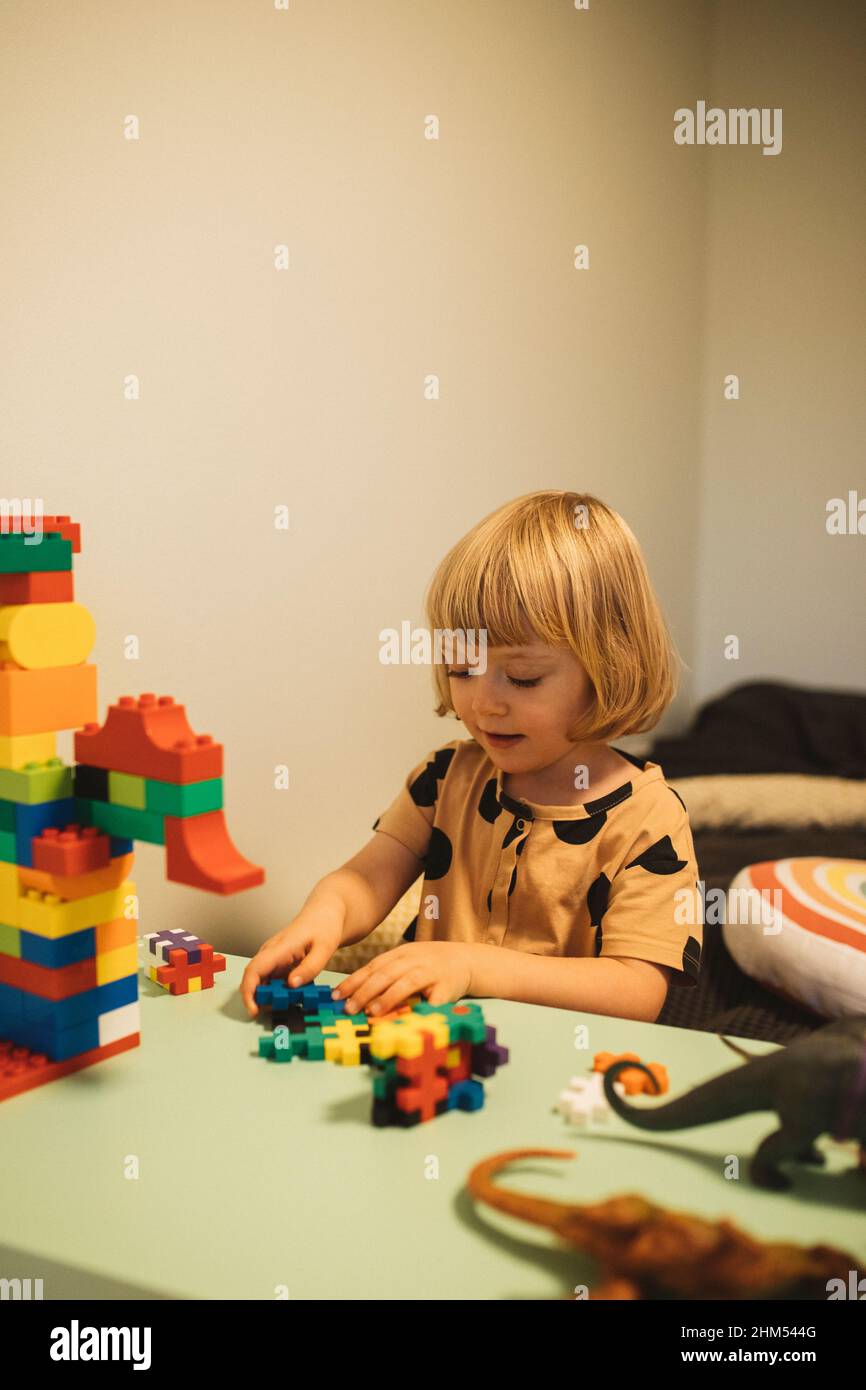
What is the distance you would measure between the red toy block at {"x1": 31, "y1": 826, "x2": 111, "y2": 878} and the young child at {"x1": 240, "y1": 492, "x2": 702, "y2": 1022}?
0.21 meters

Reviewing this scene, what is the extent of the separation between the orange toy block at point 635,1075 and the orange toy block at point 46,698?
14.5 inches

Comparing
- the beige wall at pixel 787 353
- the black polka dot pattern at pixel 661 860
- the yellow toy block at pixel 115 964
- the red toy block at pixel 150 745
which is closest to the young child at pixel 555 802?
the black polka dot pattern at pixel 661 860

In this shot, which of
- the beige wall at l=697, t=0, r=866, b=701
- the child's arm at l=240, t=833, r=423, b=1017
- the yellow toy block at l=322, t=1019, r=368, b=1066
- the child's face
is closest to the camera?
the yellow toy block at l=322, t=1019, r=368, b=1066

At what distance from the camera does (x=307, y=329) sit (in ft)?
4.29

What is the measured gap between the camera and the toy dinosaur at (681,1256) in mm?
491

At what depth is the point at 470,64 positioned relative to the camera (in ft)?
5.22

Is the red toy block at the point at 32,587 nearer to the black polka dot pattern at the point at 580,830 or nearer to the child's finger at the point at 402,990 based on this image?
the child's finger at the point at 402,990

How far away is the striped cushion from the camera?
1.12 metres

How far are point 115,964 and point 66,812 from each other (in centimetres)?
10

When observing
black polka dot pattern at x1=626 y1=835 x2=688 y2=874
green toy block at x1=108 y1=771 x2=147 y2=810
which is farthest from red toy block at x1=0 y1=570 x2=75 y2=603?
black polka dot pattern at x1=626 y1=835 x2=688 y2=874

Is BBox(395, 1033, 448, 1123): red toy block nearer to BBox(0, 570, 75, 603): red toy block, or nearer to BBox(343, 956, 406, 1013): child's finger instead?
BBox(343, 956, 406, 1013): child's finger

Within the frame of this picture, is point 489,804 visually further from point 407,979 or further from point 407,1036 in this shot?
point 407,1036

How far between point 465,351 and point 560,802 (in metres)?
0.85

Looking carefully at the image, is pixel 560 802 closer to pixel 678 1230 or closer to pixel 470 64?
pixel 678 1230
